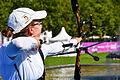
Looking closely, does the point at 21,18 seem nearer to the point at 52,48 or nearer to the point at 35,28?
the point at 35,28

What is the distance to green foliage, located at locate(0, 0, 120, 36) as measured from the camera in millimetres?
37375

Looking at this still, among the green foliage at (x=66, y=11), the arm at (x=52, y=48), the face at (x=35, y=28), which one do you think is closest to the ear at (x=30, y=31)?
the face at (x=35, y=28)

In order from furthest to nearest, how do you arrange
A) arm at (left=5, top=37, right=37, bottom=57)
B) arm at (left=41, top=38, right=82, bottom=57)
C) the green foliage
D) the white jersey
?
the green foliage < arm at (left=41, top=38, right=82, bottom=57) < the white jersey < arm at (left=5, top=37, right=37, bottom=57)

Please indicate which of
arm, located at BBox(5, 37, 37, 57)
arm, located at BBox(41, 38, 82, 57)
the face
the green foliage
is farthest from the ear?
the green foliage

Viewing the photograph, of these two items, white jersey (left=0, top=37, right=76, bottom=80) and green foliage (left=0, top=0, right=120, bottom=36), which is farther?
green foliage (left=0, top=0, right=120, bottom=36)

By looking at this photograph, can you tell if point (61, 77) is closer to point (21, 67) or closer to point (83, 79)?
point (83, 79)

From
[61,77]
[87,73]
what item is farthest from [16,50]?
[87,73]

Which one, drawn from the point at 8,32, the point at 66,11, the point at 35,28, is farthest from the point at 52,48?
the point at 66,11

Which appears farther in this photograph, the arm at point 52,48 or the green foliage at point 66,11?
the green foliage at point 66,11

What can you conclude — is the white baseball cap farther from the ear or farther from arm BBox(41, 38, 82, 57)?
arm BBox(41, 38, 82, 57)

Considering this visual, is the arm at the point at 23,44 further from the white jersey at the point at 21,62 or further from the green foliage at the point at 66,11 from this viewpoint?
the green foliage at the point at 66,11

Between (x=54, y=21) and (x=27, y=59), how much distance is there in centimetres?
3814

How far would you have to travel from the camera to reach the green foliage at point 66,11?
37375 mm

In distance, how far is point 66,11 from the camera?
4422cm
